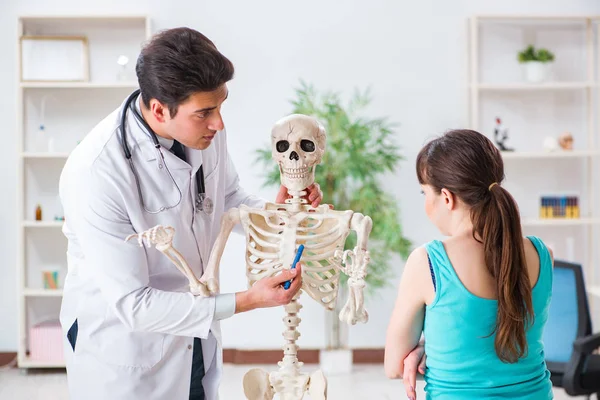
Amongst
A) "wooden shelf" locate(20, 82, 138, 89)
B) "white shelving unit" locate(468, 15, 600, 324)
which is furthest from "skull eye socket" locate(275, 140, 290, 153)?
"white shelving unit" locate(468, 15, 600, 324)

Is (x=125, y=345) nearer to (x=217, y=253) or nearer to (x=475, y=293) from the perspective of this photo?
(x=217, y=253)

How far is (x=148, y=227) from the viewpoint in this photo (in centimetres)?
174

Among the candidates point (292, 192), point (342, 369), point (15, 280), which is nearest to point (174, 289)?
point (292, 192)

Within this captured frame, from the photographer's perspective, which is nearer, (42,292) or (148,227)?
(148,227)

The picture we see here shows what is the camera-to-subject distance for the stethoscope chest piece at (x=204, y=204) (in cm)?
181

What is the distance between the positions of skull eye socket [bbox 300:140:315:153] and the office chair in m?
1.75

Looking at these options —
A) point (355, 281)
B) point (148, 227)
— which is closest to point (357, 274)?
point (355, 281)

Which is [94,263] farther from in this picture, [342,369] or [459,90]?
[459,90]

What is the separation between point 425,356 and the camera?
62.7 inches

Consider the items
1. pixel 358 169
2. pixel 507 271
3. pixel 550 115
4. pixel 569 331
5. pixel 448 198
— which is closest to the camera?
pixel 507 271

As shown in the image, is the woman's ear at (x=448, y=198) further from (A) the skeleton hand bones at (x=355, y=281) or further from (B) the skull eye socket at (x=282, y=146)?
(B) the skull eye socket at (x=282, y=146)

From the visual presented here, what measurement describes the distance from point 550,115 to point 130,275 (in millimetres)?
3607

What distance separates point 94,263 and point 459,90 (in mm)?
3306

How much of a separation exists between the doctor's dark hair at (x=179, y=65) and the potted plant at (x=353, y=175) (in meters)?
2.44
